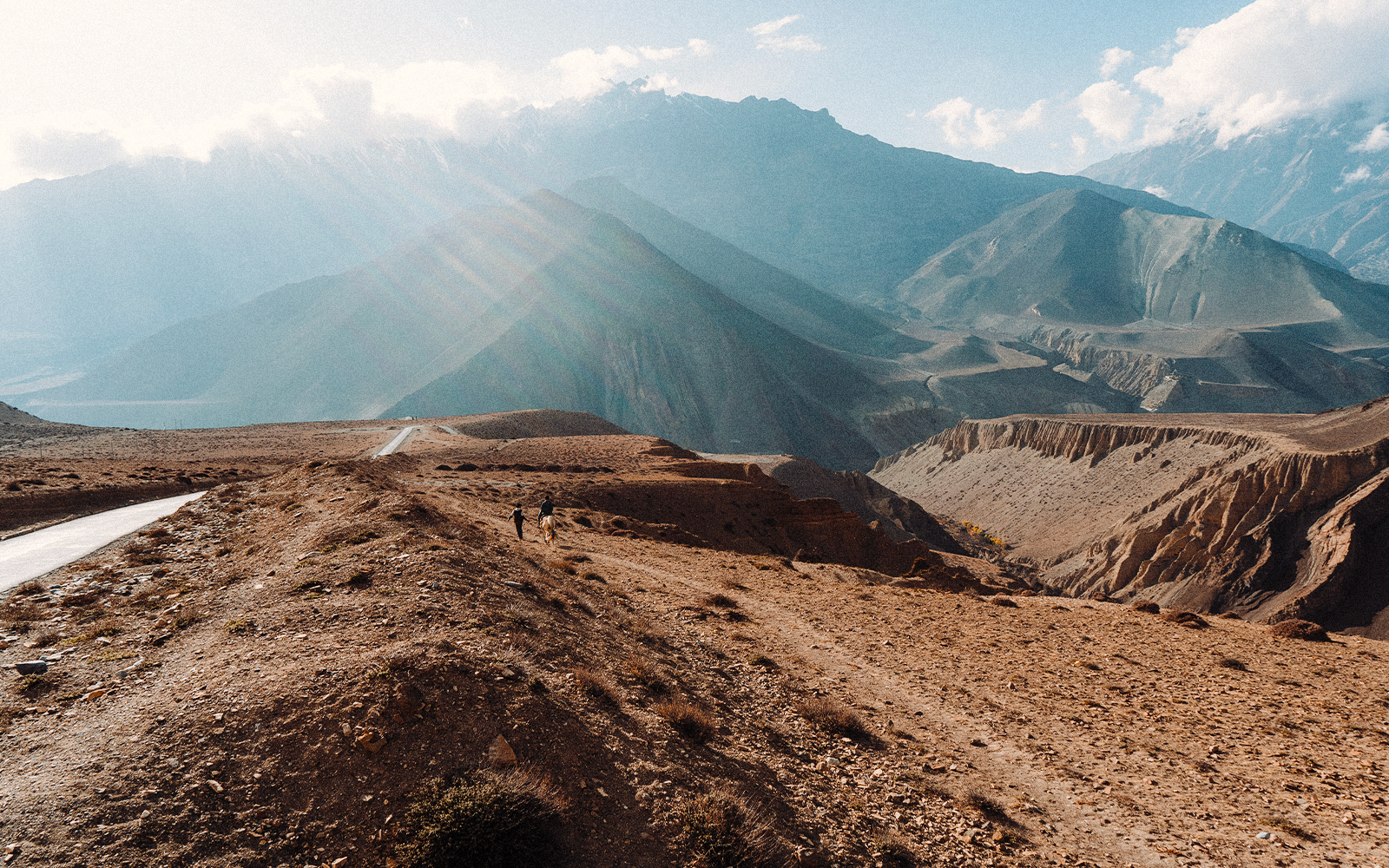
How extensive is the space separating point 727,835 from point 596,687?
260cm

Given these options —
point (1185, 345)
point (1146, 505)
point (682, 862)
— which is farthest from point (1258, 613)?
point (1185, 345)

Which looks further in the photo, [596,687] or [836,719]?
[836,719]

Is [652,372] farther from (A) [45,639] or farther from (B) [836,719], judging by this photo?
(A) [45,639]

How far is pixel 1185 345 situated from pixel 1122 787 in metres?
201

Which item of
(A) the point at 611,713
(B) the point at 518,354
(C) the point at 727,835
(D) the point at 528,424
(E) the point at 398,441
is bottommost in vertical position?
(D) the point at 528,424

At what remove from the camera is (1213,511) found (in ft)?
156

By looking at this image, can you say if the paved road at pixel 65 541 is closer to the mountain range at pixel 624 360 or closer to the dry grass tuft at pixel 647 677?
the dry grass tuft at pixel 647 677

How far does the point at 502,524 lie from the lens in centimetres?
2080

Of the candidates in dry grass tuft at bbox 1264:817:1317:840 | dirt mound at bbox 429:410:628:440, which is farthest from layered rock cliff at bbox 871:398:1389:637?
dirt mound at bbox 429:410:628:440

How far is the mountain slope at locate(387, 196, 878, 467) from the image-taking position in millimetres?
114000

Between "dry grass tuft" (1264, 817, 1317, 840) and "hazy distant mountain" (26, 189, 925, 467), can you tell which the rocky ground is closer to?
"dry grass tuft" (1264, 817, 1317, 840)

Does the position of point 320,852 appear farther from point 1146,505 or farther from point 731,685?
point 1146,505

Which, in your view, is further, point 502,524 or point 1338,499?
point 1338,499

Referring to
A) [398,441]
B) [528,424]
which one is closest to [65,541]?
[398,441]
